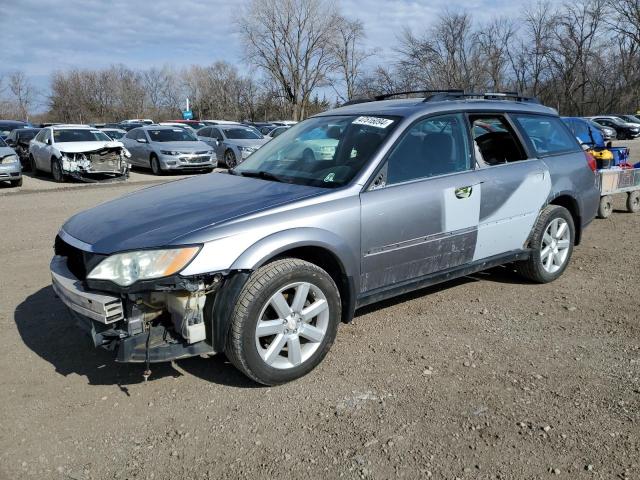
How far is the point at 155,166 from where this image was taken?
58.3 ft

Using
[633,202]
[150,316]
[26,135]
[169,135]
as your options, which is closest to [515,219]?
[150,316]

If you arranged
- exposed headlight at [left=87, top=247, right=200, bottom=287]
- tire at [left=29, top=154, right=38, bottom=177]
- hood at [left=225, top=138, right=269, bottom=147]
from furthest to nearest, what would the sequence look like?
hood at [left=225, top=138, right=269, bottom=147] → tire at [left=29, top=154, right=38, bottom=177] → exposed headlight at [left=87, top=247, right=200, bottom=287]

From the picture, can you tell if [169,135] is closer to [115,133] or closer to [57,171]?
[57,171]

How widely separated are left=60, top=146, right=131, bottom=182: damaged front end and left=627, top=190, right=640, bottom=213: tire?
1280 centimetres

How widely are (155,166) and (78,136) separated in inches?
99.7

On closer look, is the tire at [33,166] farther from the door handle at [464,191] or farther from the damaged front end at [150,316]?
the door handle at [464,191]

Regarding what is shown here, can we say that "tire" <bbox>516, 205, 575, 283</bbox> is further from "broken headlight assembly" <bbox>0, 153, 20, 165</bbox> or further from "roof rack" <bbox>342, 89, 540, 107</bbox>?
"broken headlight assembly" <bbox>0, 153, 20, 165</bbox>

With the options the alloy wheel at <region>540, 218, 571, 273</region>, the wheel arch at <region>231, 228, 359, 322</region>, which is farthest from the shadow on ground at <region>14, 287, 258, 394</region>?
the alloy wheel at <region>540, 218, 571, 273</region>

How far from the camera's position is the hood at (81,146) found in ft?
49.8

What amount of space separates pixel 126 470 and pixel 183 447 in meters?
0.29

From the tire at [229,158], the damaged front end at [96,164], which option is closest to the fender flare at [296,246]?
the damaged front end at [96,164]

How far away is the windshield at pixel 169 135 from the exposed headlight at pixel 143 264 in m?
16.1

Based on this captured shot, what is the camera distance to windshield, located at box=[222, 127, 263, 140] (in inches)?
793

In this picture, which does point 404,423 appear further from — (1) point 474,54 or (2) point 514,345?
(1) point 474,54
